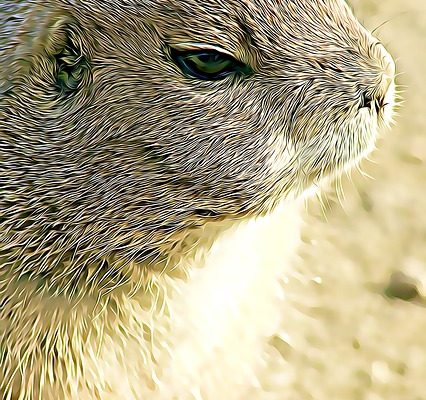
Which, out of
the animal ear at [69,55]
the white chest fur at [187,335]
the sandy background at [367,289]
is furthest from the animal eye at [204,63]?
the sandy background at [367,289]

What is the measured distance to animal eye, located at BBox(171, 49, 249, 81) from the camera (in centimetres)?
129

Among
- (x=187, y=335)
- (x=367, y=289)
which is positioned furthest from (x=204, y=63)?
(x=367, y=289)

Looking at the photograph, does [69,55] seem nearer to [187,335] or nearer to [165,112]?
[165,112]

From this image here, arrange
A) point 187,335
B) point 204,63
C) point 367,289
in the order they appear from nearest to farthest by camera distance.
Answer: point 204,63
point 187,335
point 367,289

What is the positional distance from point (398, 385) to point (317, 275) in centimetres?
36

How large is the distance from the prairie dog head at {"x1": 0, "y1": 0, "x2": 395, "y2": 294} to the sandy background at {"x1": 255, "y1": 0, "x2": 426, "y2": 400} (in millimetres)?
801

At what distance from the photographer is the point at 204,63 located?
4.25 ft

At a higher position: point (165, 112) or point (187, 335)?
point (165, 112)

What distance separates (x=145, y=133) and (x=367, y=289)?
1077 millimetres

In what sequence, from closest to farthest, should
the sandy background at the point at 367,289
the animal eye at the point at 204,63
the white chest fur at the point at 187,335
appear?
the animal eye at the point at 204,63, the white chest fur at the point at 187,335, the sandy background at the point at 367,289

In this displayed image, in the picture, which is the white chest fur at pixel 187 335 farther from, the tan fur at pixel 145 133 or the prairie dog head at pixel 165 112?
the prairie dog head at pixel 165 112

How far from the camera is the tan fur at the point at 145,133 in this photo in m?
1.31

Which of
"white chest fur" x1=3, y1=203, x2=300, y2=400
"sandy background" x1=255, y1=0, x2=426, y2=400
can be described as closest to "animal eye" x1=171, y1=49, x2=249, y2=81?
"white chest fur" x1=3, y1=203, x2=300, y2=400

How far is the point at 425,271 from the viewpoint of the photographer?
2213 mm
